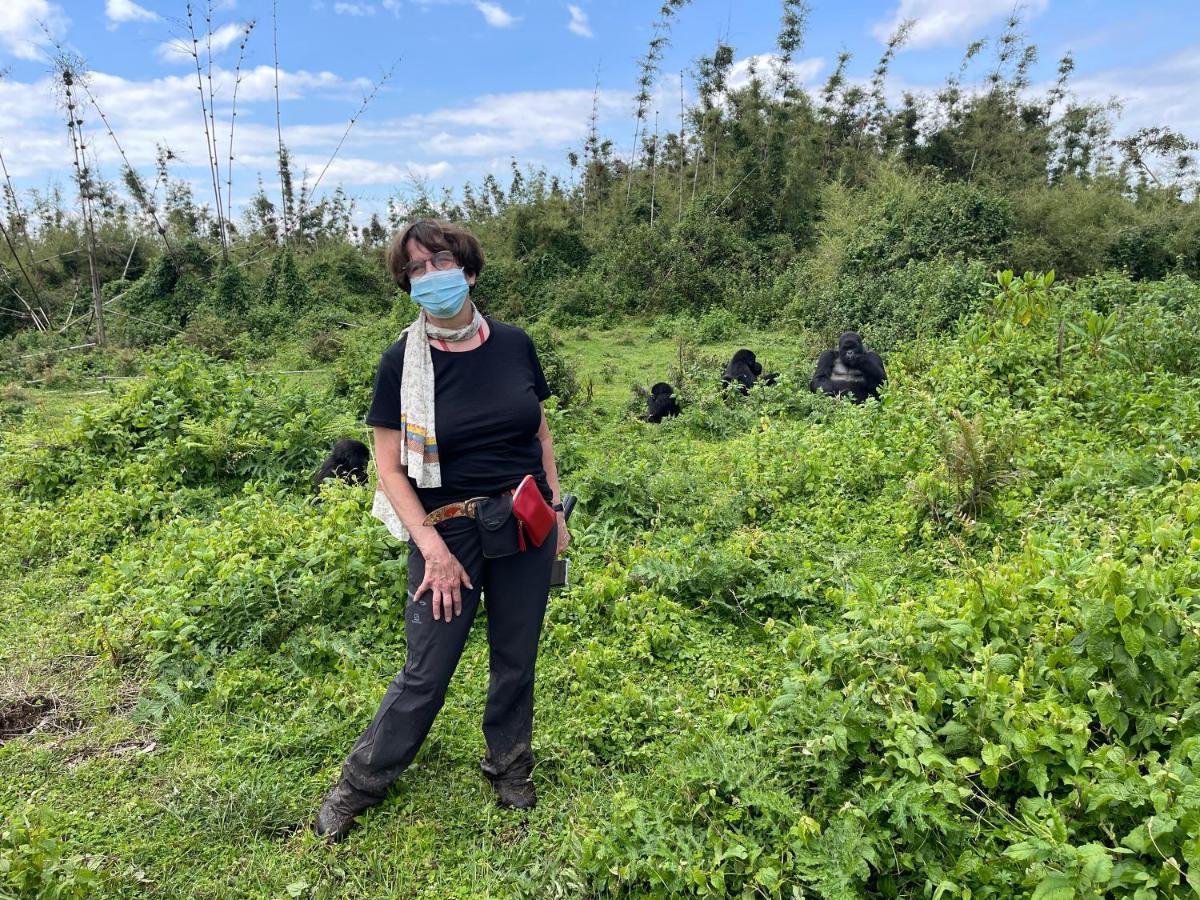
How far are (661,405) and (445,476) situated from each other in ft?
17.3

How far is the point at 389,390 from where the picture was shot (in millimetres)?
2098

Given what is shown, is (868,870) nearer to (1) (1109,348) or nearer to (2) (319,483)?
(2) (319,483)

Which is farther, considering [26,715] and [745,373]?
[745,373]

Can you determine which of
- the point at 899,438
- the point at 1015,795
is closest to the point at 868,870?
the point at 1015,795

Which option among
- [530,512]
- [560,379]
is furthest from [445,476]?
[560,379]

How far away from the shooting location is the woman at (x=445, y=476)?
2.10 m

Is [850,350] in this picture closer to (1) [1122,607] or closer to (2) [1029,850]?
(1) [1122,607]

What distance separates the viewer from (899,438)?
5.18 metres

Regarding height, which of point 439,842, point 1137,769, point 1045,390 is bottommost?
point 439,842

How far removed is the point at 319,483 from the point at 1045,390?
17.3 ft

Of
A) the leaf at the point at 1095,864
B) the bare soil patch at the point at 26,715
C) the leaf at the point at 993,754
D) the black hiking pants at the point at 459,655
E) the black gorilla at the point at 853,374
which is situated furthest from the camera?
the black gorilla at the point at 853,374

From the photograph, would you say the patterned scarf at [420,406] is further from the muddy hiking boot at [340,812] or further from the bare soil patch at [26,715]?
the bare soil patch at [26,715]

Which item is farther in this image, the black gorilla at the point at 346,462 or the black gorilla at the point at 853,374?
the black gorilla at the point at 853,374

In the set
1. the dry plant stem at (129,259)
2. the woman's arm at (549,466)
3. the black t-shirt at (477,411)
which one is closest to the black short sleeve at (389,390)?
the black t-shirt at (477,411)
